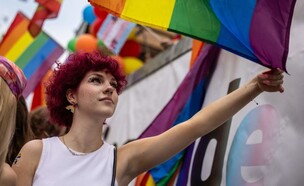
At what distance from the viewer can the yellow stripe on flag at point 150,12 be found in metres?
2.15

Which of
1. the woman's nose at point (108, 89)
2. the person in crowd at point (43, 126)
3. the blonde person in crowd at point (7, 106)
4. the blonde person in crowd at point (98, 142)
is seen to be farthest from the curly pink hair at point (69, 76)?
the person in crowd at point (43, 126)

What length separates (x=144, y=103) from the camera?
4957 millimetres

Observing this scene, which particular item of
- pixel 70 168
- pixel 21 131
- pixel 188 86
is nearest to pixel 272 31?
pixel 70 168

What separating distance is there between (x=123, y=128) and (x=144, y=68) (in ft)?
2.27

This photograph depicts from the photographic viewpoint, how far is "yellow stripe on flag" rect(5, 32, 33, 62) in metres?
5.08

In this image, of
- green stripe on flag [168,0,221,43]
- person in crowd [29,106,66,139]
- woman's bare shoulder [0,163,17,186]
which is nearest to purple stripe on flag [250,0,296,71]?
green stripe on flag [168,0,221,43]

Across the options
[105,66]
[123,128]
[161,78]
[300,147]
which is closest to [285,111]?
[300,147]

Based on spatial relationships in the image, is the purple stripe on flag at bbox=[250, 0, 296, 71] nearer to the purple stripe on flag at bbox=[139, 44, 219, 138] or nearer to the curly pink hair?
the curly pink hair

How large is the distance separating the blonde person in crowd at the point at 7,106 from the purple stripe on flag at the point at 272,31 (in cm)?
98

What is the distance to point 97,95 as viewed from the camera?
2.16 metres

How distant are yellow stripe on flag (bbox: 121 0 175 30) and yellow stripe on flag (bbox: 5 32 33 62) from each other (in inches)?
126

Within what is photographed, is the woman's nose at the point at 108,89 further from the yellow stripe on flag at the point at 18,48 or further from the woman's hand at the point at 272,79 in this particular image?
the yellow stripe on flag at the point at 18,48

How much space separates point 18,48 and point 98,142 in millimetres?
3197

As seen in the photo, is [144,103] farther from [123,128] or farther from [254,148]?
[254,148]
